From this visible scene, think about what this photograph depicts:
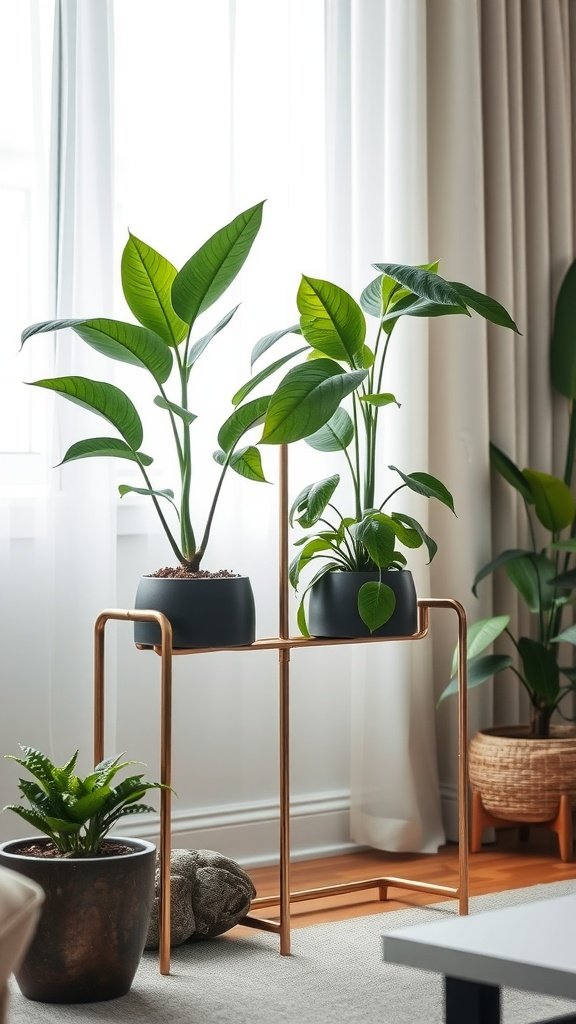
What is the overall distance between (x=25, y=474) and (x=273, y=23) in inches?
50.8

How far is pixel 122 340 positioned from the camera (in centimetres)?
231

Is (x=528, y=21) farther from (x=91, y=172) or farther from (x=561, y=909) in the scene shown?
(x=561, y=909)

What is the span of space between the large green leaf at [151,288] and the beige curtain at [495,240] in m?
1.29

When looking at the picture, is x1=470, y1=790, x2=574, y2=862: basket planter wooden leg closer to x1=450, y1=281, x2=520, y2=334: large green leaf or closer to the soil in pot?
the soil in pot

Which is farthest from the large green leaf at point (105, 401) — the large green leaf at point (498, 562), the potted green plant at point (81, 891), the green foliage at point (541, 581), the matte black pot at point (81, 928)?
the large green leaf at point (498, 562)

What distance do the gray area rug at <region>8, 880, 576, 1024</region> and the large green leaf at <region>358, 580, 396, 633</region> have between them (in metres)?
0.60

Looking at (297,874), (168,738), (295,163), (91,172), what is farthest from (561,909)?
(295,163)

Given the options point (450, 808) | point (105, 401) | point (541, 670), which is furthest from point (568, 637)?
point (105, 401)

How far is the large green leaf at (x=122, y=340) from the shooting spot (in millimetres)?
2279

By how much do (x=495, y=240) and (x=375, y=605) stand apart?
152cm

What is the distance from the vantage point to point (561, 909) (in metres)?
1.56

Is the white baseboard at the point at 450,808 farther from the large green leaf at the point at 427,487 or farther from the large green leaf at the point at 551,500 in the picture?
the large green leaf at the point at 427,487

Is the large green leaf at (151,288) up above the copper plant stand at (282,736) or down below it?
above

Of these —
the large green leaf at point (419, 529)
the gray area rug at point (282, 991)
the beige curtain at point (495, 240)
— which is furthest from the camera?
the beige curtain at point (495, 240)
